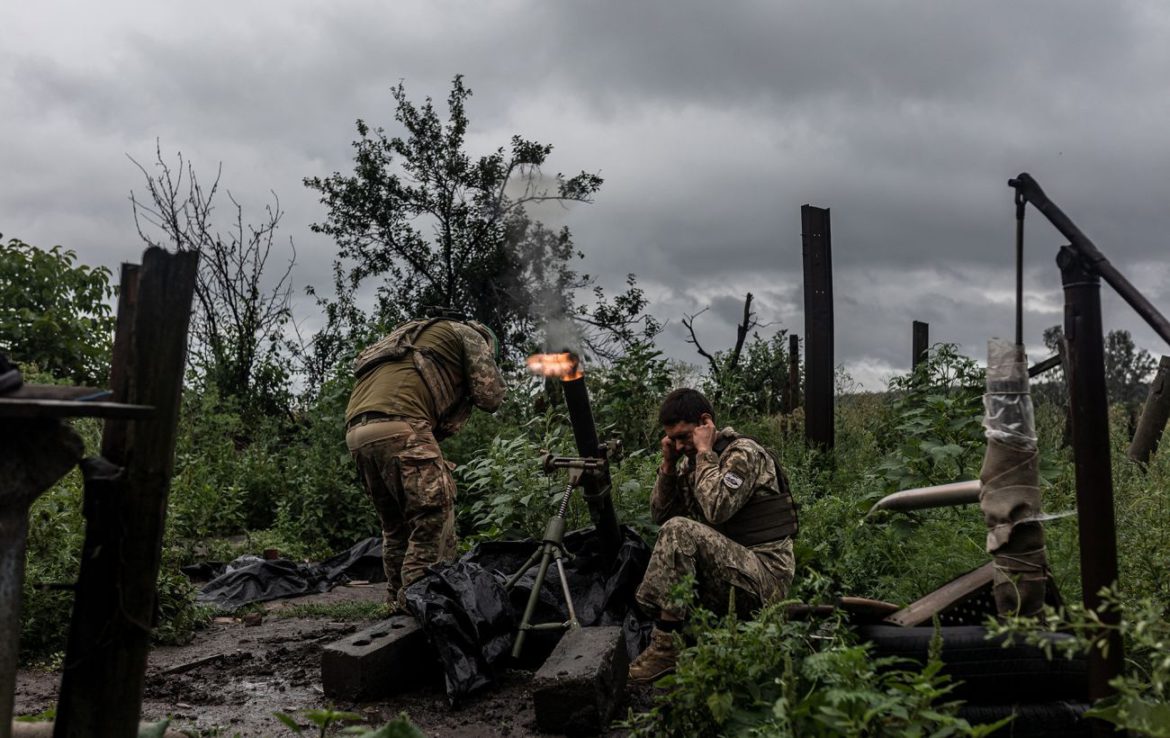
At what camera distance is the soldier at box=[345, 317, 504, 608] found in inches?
236

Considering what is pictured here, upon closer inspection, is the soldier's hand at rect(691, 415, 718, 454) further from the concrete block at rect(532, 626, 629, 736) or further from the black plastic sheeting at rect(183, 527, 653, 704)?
the concrete block at rect(532, 626, 629, 736)

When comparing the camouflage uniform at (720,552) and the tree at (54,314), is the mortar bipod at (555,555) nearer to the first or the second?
the camouflage uniform at (720,552)

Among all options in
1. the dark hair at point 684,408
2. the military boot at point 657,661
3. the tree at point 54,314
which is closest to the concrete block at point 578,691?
the military boot at point 657,661

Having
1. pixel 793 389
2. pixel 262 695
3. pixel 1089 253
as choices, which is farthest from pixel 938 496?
pixel 793 389

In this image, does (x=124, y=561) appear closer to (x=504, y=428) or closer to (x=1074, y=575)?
(x=1074, y=575)

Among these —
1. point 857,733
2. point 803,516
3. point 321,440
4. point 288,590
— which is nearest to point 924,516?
point 803,516

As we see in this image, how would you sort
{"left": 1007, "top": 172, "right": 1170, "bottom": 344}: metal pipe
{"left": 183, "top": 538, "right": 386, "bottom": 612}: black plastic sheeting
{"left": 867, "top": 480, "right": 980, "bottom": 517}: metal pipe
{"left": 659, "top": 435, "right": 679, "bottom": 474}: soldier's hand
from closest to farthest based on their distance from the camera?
{"left": 1007, "top": 172, "right": 1170, "bottom": 344}: metal pipe
{"left": 867, "top": 480, "right": 980, "bottom": 517}: metal pipe
{"left": 659, "top": 435, "right": 679, "bottom": 474}: soldier's hand
{"left": 183, "top": 538, "right": 386, "bottom": 612}: black plastic sheeting

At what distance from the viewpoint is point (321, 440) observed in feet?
34.7

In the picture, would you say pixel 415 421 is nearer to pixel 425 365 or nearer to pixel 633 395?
pixel 425 365

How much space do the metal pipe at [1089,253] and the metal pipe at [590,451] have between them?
8.40 feet

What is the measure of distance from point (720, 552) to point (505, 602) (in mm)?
1233

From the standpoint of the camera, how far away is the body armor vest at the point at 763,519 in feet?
16.2

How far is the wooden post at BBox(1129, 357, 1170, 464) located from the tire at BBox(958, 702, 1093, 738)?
221 inches

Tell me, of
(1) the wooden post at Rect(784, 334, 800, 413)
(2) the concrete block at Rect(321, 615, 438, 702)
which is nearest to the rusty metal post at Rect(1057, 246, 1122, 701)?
(2) the concrete block at Rect(321, 615, 438, 702)
